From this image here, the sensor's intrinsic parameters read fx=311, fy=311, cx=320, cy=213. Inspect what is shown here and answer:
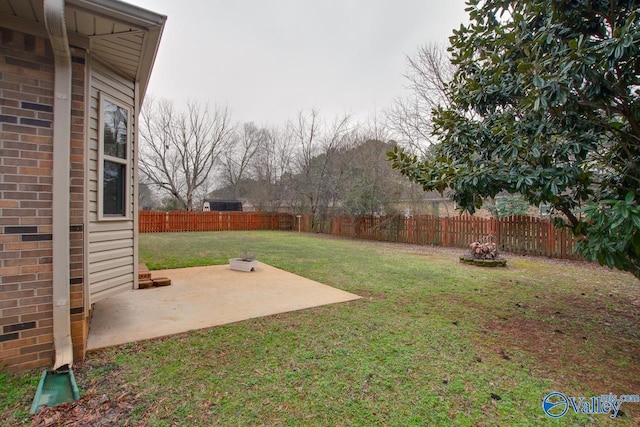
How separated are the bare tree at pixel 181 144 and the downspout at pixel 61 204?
2520 cm

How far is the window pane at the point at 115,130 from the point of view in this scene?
3131mm

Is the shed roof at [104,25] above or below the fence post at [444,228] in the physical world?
above

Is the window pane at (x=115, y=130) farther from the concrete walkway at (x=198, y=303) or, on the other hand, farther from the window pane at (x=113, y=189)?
the concrete walkway at (x=198, y=303)

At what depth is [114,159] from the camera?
3232mm

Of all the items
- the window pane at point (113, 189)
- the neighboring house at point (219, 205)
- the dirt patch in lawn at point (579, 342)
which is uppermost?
the neighboring house at point (219, 205)

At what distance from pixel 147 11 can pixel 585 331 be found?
533cm

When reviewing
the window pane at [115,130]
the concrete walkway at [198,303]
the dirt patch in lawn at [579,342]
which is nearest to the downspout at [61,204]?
the concrete walkway at [198,303]

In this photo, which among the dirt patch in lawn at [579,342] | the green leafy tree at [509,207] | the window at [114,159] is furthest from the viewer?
the green leafy tree at [509,207]

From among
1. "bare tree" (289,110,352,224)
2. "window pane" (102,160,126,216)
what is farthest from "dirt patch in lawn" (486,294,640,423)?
"bare tree" (289,110,352,224)

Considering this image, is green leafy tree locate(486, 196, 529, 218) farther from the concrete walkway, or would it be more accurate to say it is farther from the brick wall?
the brick wall

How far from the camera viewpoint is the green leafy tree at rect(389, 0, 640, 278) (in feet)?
7.91

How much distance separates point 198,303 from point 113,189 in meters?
1.88

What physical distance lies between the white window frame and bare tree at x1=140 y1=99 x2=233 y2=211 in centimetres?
2429

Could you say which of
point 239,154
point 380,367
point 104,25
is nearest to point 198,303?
point 380,367
